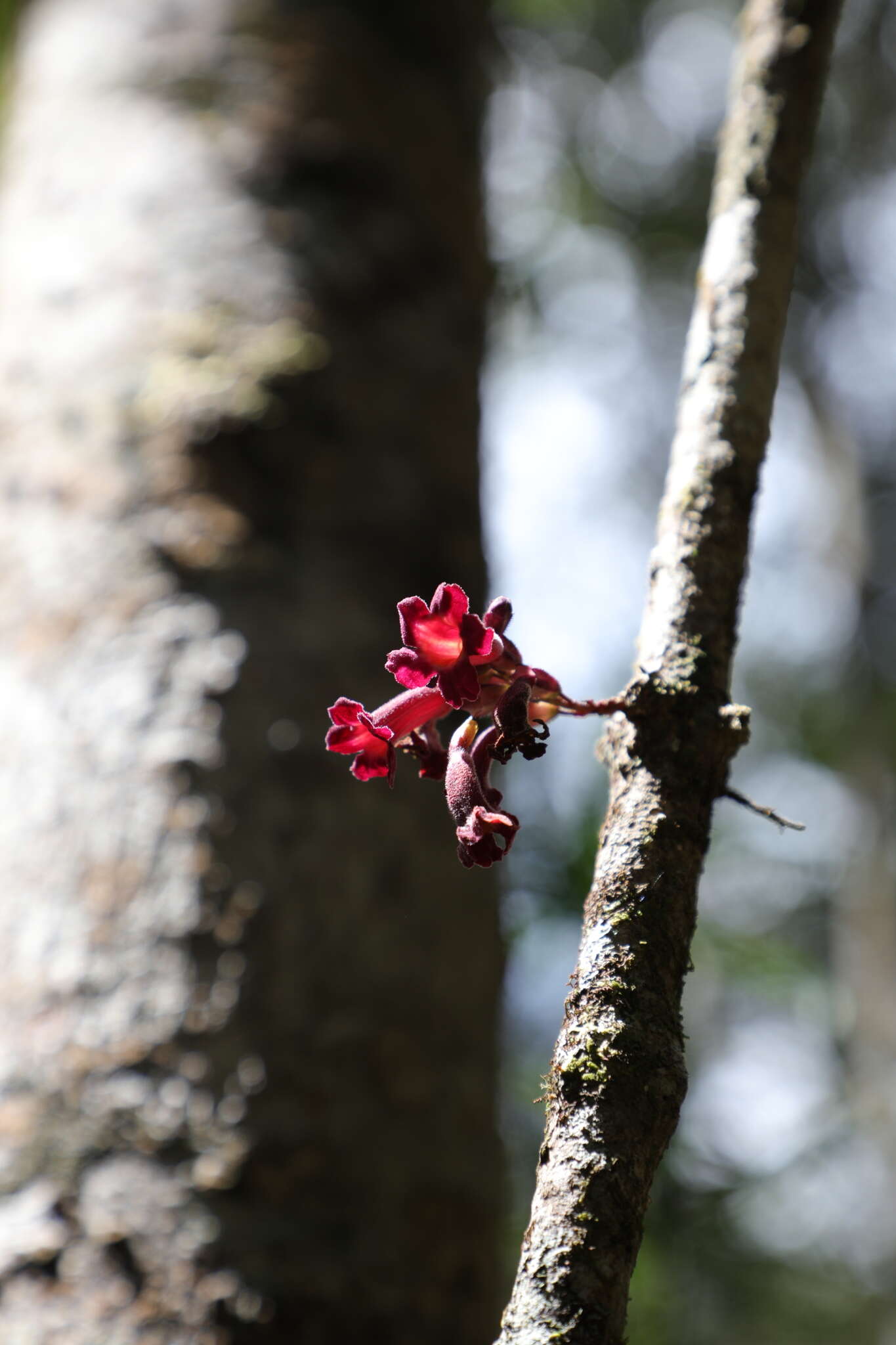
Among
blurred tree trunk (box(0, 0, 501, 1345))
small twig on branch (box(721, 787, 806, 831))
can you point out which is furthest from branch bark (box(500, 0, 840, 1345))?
blurred tree trunk (box(0, 0, 501, 1345))

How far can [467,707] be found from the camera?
28.4 inches

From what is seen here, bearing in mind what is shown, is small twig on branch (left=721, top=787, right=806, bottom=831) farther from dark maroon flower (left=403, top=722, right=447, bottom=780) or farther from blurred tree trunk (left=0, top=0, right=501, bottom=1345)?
blurred tree trunk (left=0, top=0, right=501, bottom=1345)

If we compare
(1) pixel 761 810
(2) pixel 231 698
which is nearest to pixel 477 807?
(1) pixel 761 810

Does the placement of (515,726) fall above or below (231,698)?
below

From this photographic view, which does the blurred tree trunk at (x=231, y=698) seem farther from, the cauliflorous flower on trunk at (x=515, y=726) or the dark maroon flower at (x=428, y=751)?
the cauliflorous flower on trunk at (x=515, y=726)

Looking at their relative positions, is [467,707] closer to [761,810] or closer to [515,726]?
[515,726]

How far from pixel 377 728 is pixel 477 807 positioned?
11 centimetres

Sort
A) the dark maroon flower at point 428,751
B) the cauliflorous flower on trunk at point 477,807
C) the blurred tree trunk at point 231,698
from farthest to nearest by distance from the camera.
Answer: the blurred tree trunk at point 231,698
the dark maroon flower at point 428,751
the cauliflorous flower on trunk at point 477,807

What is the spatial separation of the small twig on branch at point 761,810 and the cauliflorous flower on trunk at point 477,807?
0.16 m

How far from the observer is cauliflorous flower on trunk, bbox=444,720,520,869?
2.18 feet

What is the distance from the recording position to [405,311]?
199 centimetres

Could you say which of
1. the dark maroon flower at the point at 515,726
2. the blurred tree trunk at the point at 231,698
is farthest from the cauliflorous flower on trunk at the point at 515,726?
the blurred tree trunk at the point at 231,698

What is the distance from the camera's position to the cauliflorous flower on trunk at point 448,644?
2.24 ft

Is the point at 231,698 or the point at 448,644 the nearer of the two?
the point at 448,644
